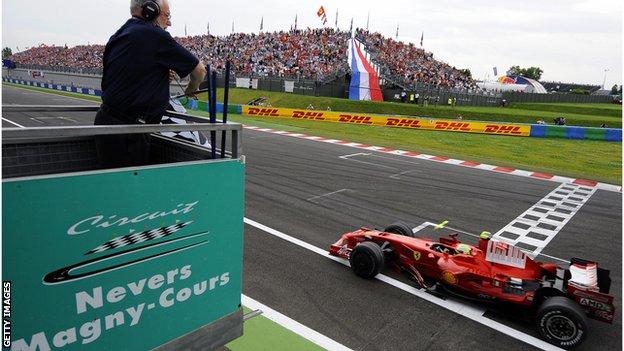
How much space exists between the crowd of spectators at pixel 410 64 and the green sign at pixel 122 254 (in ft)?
131

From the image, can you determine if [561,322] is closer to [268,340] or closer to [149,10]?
[268,340]

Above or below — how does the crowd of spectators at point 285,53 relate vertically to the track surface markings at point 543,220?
above

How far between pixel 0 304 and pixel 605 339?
18.8 ft

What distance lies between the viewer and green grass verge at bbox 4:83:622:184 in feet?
51.2

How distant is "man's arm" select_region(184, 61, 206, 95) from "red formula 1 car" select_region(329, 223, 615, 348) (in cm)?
360

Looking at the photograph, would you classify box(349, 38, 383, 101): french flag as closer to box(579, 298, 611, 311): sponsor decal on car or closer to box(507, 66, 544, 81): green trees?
box(579, 298, 611, 311): sponsor decal on car

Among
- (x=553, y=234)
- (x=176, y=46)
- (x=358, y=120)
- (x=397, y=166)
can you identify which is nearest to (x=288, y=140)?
(x=397, y=166)

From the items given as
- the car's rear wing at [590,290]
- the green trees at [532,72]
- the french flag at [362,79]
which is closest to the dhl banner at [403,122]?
the french flag at [362,79]

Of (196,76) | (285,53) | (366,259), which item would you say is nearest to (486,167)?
(366,259)

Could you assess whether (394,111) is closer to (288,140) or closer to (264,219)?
(288,140)

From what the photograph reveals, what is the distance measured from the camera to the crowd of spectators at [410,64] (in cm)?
4331

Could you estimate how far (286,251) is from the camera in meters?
6.64

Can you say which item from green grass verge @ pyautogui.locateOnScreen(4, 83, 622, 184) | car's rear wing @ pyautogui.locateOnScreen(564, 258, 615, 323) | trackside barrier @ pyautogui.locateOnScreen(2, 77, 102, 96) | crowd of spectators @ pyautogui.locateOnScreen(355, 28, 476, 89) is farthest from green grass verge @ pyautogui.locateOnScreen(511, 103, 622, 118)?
trackside barrier @ pyautogui.locateOnScreen(2, 77, 102, 96)

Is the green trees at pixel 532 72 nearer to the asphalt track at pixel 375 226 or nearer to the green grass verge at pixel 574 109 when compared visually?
the green grass verge at pixel 574 109
